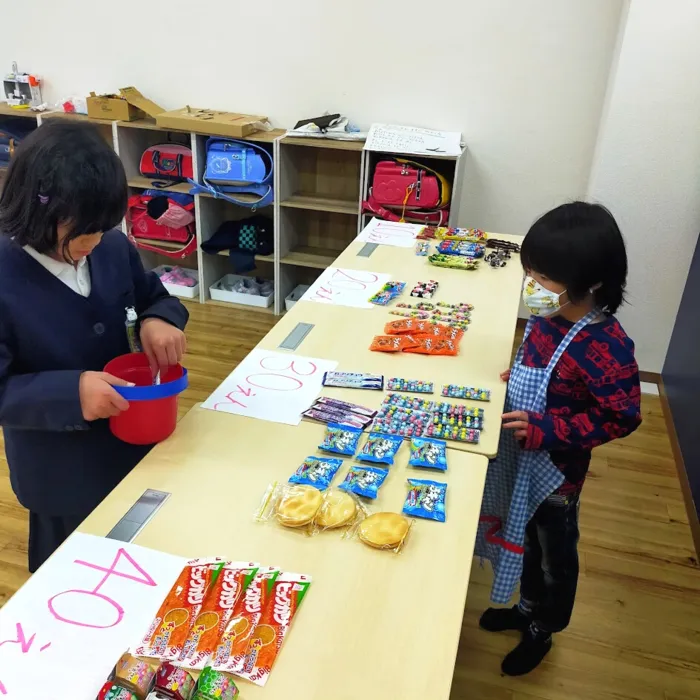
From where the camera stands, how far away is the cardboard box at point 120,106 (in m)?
3.61

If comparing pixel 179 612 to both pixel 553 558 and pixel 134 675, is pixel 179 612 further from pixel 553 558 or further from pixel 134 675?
pixel 553 558

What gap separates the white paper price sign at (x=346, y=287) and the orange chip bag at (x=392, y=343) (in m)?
0.23

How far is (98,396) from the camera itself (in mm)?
1047

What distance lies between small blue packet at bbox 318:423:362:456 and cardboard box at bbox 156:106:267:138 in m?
2.53

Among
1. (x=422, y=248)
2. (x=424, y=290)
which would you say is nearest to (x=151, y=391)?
(x=424, y=290)

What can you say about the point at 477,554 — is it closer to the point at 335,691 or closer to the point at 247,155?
the point at 335,691

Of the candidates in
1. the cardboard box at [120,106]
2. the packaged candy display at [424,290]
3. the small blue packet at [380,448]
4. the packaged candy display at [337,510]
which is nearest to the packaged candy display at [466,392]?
the small blue packet at [380,448]

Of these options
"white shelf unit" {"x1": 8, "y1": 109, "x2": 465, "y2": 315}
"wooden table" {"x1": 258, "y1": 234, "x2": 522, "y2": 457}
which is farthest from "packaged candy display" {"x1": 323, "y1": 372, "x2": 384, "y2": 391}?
"white shelf unit" {"x1": 8, "y1": 109, "x2": 465, "y2": 315}

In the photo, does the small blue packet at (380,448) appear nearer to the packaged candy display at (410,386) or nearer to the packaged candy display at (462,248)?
the packaged candy display at (410,386)

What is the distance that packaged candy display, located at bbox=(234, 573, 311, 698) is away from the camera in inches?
31.4

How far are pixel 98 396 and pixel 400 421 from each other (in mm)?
588

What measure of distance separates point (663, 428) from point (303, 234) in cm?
229

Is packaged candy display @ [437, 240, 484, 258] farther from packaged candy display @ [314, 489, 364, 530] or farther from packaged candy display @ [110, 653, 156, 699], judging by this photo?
packaged candy display @ [110, 653, 156, 699]

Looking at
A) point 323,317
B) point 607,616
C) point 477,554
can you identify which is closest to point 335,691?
point 477,554
